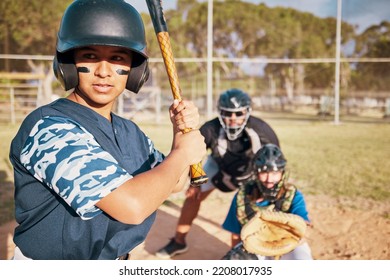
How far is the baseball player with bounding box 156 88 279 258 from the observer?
4.22 metres

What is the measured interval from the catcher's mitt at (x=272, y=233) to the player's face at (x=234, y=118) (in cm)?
126

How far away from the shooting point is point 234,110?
424 centimetres

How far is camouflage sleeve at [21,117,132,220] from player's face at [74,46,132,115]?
286 mm

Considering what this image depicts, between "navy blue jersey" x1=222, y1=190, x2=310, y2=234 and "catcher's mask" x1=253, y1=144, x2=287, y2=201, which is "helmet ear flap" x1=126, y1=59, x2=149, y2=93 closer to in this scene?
"catcher's mask" x1=253, y1=144, x2=287, y2=201

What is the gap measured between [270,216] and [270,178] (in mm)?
355

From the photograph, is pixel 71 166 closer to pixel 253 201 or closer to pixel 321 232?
pixel 253 201

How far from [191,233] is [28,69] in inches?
918

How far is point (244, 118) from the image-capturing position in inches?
168

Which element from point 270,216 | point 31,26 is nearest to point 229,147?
point 270,216

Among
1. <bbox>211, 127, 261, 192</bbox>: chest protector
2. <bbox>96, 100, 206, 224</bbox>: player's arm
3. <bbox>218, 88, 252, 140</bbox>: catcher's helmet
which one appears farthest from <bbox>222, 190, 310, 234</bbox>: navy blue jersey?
<bbox>96, 100, 206, 224</bbox>: player's arm

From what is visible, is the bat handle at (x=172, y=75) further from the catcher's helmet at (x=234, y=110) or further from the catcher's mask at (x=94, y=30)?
the catcher's helmet at (x=234, y=110)

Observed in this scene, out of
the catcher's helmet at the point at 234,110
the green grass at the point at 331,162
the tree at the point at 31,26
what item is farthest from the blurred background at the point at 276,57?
the catcher's helmet at the point at 234,110
